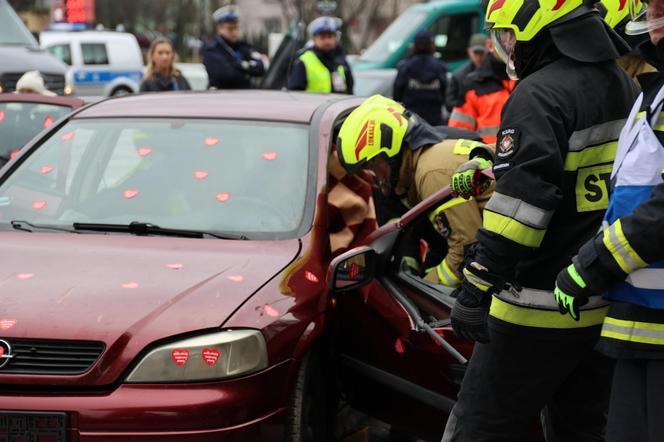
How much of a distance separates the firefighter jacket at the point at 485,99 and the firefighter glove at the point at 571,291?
520 centimetres

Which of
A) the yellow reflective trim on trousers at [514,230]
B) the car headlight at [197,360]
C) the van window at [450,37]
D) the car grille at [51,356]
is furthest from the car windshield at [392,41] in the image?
the yellow reflective trim on trousers at [514,230]

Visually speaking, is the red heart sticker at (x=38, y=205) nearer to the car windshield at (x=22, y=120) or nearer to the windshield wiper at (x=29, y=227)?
the windshield wiper at (x=29, y=227)

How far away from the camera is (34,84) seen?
8.60 m

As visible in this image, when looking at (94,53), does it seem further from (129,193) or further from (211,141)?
(129,193)

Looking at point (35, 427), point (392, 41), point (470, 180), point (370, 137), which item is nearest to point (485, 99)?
point (370, 137)

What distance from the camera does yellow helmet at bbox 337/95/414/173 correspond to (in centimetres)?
432

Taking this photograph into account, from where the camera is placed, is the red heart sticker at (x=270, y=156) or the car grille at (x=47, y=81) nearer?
the red heart sticker at (x=270, y=156)

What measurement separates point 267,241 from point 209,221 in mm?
306

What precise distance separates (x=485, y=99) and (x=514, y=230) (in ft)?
16.8

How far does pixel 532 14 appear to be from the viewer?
3166 millimetres

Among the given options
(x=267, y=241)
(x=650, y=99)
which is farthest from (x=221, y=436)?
(x=650, y=99)

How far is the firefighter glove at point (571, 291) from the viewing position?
271 centimetres

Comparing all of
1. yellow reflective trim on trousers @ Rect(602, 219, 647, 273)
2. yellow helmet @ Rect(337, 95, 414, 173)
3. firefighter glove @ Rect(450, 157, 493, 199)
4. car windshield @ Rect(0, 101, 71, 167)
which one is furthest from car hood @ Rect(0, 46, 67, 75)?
yellow reflective trim on trousers @ Rect(602, 219, 647, 273)

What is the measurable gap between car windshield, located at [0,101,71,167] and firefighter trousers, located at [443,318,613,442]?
462 cm
